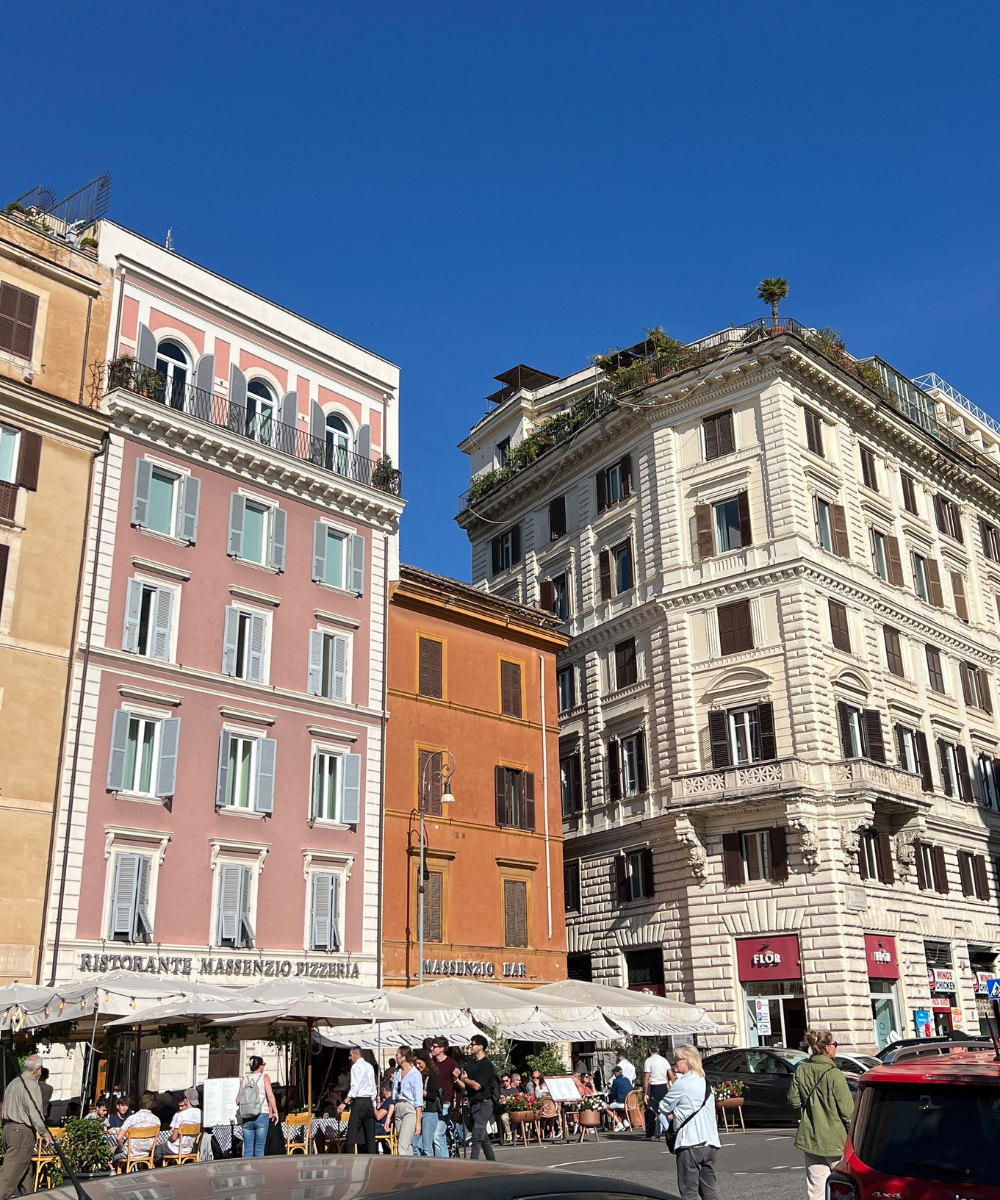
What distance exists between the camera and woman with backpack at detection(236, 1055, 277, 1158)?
18.7 metres

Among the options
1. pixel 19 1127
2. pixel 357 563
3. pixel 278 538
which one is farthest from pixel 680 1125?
pixel 357 563

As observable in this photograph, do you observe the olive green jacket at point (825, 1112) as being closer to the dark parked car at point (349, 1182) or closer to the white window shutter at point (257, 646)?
the dark parked car at point (349, 1182)

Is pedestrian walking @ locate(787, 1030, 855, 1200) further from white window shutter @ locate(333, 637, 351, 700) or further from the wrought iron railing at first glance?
the wrought iron railing

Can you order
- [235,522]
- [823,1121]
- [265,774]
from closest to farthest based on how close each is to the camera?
[823,1121] → [265,774] → [235,522]

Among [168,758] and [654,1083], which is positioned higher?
[168,758]

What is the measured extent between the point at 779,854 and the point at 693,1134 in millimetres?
27831

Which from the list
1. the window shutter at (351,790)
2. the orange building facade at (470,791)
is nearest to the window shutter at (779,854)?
the orange building facade at (470,791)

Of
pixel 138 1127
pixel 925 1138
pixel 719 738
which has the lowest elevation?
pixel 138 1127

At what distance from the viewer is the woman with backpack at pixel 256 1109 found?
736 inches

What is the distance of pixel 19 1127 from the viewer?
46.2ft

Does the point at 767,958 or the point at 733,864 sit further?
the point at 733,864

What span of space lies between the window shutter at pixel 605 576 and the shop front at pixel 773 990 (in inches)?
553

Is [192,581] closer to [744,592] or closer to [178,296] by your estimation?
[178,296]

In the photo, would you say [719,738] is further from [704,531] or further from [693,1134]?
[693,1134]
